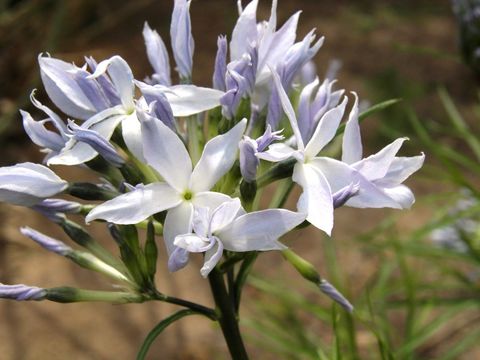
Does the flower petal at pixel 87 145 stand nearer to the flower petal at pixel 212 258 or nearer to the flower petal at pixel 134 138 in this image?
the flower petal at pixel 134 138

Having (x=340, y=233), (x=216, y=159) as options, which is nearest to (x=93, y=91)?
(x=216, y=159)

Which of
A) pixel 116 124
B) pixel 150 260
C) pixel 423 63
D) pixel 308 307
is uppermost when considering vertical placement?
pixel 116 124

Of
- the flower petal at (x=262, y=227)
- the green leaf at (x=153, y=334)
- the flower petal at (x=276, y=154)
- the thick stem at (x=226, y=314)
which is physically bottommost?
the thick stem at (x=226, y=314)

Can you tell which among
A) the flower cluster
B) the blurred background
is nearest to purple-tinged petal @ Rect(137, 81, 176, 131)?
the flower cluster

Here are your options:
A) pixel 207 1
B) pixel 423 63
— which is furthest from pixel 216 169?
pixel 207 1

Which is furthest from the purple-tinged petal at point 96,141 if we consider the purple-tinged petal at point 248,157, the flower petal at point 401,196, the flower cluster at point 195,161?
the flower petal at point 401,196

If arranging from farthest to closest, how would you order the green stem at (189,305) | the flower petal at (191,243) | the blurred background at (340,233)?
the blurred background at (340,233)
the green stem at (189,305)
the flower petal at (191,243)

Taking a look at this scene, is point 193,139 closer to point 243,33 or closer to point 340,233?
point 243,33

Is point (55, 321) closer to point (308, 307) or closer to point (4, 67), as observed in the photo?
point (308, 307)
